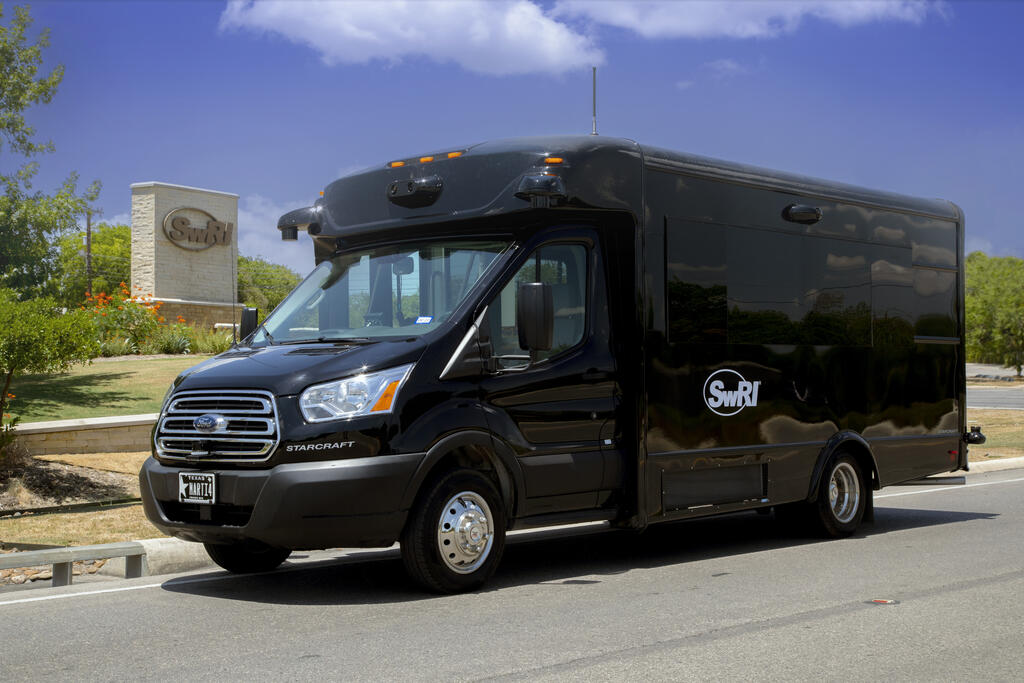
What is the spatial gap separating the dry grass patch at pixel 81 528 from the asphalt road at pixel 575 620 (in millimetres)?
3043

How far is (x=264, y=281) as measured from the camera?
11019 cm

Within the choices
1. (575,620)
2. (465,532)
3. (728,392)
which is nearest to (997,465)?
(728,392)

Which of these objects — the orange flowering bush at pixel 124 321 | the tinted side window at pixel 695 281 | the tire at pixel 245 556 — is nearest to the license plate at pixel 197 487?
the tire at pixel 245 556

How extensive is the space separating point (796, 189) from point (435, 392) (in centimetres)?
441

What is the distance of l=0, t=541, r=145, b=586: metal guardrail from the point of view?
7844 mm

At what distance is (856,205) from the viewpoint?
35.5 feet

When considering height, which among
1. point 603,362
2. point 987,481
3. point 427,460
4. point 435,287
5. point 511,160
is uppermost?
point 511,160

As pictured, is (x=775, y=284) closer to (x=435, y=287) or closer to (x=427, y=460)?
(x=435, y=287)

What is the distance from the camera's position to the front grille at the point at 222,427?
7.10 metres

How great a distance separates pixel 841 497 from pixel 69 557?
6671mm

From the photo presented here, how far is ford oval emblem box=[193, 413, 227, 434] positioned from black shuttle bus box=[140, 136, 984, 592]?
0.02m

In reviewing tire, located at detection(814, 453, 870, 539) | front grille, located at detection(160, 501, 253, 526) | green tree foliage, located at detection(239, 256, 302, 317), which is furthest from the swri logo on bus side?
green tree foliage, located at detection(239, 256, 302, 317)

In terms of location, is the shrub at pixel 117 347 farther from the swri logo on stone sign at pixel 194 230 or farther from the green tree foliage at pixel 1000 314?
the green tree foliage at pixel 1000 314

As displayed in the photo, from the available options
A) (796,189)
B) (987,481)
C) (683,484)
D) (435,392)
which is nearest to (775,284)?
(796,189)
